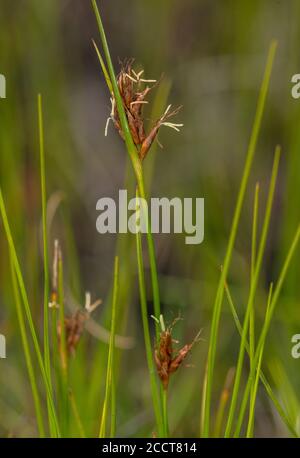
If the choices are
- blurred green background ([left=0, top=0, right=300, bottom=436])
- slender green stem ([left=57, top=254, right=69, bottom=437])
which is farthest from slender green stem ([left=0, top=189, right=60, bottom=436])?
blurred green background ([left=0, top=0, right=300, bottom=436])

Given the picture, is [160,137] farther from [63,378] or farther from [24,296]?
[24,296]

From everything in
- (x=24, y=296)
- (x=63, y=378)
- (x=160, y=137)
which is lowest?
(x=63, y=378)

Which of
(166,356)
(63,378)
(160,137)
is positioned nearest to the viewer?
(166,356)

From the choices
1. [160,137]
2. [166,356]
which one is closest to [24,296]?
[166,356]

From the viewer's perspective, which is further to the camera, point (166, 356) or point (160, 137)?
point (160, 137)

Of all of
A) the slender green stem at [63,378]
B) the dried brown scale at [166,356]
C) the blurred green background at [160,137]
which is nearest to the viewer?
the dried brown scale at [166,356]

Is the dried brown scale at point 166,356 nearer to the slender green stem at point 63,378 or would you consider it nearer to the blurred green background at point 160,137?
the slender green stem at point 63,378

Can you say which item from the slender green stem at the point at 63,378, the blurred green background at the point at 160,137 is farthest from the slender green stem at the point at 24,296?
the blurred green background at the point at 160,137

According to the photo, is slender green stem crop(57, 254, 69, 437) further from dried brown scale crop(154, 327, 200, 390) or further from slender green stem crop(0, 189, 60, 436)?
dried brown scale crop(154, 327, 200, 390)

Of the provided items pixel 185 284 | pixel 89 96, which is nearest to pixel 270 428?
pixel 185 284
